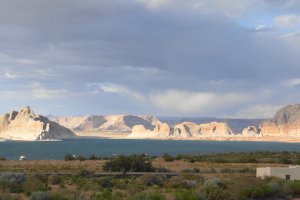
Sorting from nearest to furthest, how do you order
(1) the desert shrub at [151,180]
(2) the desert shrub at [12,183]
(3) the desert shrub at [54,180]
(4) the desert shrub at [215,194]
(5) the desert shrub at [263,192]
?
1. (4) the desert shrub at [215,194]
2. (5) the desert shrub at [263,192]
3. (2) the desert shrub at [12,183]
4. (1) the desert shrub at [151,180]
5. (3) the desert shrub at [54,180]

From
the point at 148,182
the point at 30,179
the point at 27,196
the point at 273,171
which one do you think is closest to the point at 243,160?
the point at 273,171

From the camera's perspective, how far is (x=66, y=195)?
21.8 meters

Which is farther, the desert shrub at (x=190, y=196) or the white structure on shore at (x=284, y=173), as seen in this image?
the white structure on shore at (x=284, y=173)

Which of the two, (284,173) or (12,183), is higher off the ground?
(284,173)

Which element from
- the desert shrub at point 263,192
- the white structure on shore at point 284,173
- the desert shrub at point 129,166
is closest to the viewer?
the desert shrub at point 263,192

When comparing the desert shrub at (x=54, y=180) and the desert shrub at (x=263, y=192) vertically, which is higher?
the desert shrub at (x=263, y=192)

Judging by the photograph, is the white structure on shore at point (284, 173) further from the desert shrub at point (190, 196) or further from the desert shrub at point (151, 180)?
the desert shrub at point (190, 196)

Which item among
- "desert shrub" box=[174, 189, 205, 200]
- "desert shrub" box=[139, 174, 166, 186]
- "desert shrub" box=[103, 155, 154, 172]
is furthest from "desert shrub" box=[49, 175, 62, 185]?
"desert shrub" box=[103, 155, 154, 172]

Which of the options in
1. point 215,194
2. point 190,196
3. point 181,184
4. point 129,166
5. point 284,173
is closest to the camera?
point 190,196

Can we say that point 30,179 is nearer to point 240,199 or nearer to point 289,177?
point 240,199

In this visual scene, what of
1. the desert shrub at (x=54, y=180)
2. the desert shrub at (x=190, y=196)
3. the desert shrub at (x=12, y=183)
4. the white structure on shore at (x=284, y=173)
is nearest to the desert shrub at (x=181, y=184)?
the desert shrub at (x=54, y=180)

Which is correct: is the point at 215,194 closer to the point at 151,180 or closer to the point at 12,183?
the point at 151,180

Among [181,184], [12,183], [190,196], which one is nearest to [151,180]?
[181,184]

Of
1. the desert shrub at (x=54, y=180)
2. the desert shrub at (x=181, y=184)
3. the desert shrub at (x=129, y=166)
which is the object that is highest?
the desert shrub at (x=129, y=166)
